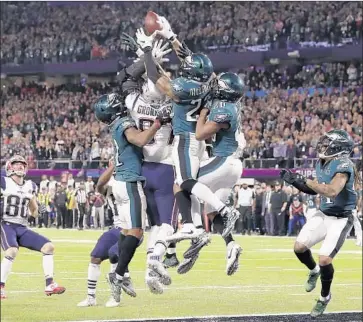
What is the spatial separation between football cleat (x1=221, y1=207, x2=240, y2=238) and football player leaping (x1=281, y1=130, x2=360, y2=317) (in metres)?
2.25

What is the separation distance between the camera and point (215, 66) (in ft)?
126

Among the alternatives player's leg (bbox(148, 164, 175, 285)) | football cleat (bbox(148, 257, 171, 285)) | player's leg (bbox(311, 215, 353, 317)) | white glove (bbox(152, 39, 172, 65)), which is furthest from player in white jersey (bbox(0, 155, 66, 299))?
white glove (bbox(152, 39, 172, 65))

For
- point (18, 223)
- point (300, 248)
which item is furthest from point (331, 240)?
point (18, 223)

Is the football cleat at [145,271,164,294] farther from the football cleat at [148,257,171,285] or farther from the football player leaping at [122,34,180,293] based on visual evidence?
the football player leaping at [122,34,180,293]

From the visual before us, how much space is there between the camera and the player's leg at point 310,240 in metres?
10.6

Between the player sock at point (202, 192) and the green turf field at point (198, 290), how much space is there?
323 centimetres

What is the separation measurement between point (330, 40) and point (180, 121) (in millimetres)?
27438

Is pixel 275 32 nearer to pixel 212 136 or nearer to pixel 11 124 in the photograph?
pixel 11 124

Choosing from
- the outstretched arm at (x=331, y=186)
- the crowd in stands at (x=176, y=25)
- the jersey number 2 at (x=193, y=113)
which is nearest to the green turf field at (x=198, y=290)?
the outstretched arm at (x=331, y=186)

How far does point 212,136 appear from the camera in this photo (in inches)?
320

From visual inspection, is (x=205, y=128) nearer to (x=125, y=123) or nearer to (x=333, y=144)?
(x=125, y=123)

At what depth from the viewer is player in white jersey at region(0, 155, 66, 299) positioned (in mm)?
12312

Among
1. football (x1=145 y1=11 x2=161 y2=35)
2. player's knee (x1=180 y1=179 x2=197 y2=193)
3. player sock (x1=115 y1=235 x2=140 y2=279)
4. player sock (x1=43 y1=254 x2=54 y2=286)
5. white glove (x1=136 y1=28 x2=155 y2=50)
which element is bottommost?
player sock (x1=43 y1=254 x2=54 y2=286)

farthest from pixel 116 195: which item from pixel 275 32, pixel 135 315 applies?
pixel 275 32
